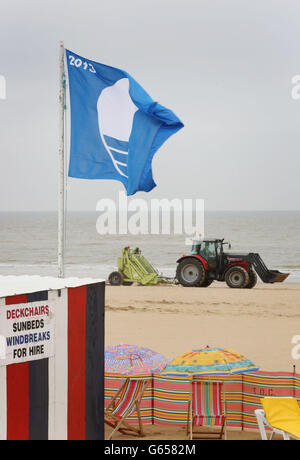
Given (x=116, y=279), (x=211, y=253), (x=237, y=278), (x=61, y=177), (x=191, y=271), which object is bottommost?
(x=116, y=279)

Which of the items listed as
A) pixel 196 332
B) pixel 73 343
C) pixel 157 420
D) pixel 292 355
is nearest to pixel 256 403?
pixel 157 420

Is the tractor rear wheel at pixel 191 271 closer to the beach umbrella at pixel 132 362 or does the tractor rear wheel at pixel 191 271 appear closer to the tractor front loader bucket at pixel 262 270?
the tractor front loader bucket at pixel 262 270

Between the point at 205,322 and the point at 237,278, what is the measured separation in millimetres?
6375

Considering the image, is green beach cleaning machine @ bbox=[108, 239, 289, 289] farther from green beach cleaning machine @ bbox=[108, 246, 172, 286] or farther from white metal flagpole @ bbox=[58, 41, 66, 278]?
white metal flagpole @ bbox=[58, 41, 66, 278]

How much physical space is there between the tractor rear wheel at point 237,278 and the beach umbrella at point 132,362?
1639 centimetres

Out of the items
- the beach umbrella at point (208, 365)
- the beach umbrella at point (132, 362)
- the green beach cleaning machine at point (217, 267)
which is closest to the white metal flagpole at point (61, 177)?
the beach umbrella at point (132, 362)

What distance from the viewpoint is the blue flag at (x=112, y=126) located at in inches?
365

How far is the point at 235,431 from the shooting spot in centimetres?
770

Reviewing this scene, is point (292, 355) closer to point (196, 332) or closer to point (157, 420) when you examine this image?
point (196, 332)

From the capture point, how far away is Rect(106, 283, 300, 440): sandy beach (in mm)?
13328

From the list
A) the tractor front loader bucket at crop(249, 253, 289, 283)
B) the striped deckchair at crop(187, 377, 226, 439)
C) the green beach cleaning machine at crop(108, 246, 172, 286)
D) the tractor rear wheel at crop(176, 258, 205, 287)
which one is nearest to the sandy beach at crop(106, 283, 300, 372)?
the tractor rear wheel at crop(176, 258, 205, 287)

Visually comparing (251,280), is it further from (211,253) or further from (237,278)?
(211,253)

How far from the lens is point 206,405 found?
299 inches

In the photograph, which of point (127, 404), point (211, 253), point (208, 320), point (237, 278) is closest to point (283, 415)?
point (127, 404)
